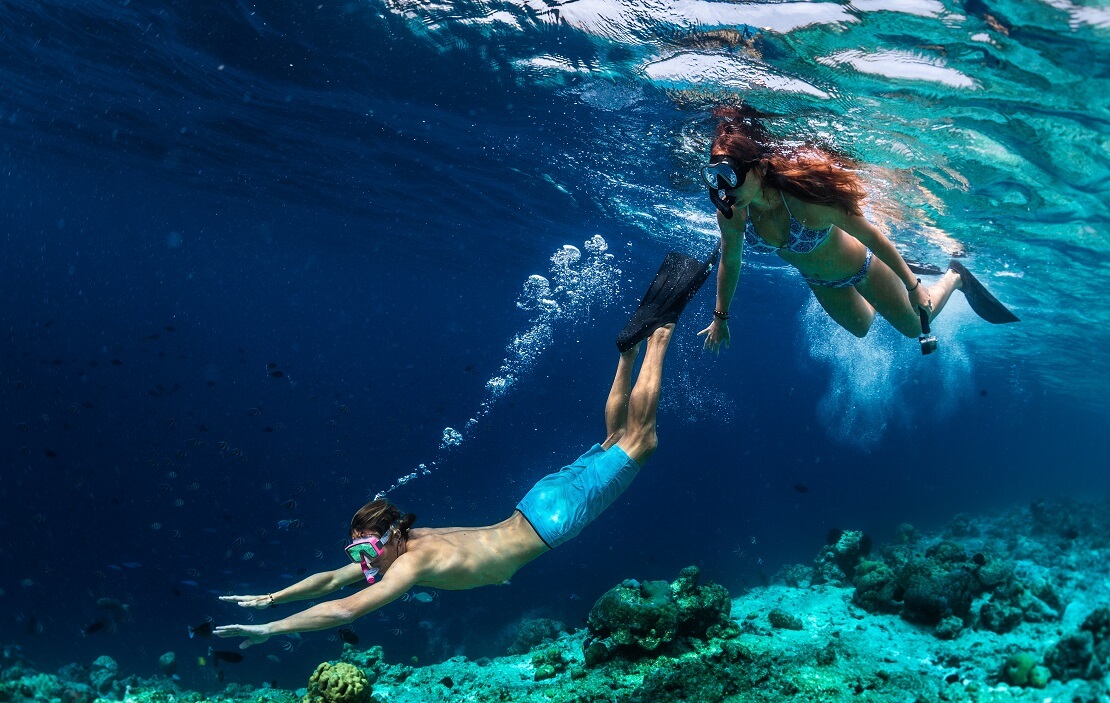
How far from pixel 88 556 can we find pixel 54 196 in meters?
24.6

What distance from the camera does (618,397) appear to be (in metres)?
6.60

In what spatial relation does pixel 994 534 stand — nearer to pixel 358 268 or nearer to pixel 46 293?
pixel 358 268

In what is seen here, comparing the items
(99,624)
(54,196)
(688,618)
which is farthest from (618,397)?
(54,196)

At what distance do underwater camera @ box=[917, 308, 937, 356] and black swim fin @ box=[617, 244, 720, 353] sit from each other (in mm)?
2487

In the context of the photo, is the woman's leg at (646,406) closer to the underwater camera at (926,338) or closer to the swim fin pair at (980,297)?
the underwater camera at (926,338)

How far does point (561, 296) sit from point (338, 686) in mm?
47954

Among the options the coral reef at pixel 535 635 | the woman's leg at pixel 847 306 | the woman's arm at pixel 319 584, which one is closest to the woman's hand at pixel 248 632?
the woman's arm at pixel 319 584

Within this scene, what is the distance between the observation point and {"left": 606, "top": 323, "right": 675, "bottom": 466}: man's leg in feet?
20.4

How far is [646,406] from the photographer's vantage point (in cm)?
622

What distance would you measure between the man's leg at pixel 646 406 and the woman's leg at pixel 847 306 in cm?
238

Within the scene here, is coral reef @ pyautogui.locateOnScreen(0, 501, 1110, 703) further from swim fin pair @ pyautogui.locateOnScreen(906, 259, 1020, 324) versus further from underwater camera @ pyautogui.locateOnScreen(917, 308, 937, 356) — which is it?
swim fin pair @ pyautogui.locateOnScreen(906, 259, 1020, 324)

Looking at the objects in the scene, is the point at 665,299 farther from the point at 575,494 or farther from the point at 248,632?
the point at 248,632

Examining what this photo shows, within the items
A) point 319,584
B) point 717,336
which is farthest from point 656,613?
point 319,584

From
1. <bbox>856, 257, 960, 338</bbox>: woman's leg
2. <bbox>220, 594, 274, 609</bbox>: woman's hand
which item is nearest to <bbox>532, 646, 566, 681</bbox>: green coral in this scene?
<bbox>220, 594, 274, 609</bbox>: woman's hand
